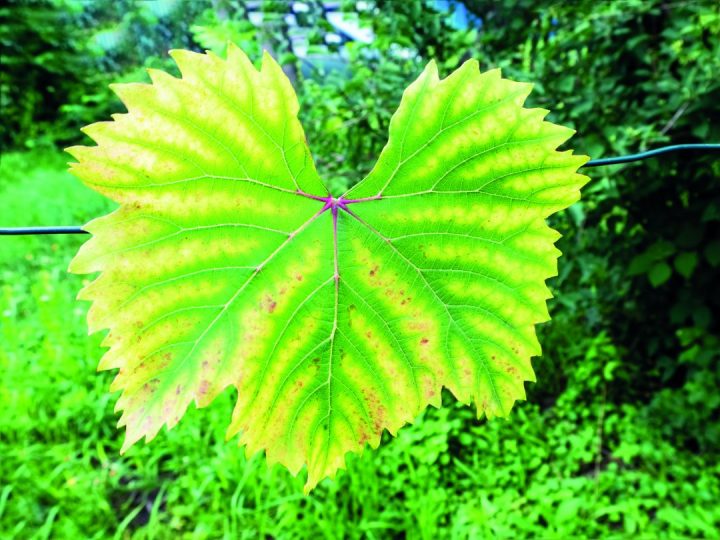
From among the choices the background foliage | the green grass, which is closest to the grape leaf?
the background foliage

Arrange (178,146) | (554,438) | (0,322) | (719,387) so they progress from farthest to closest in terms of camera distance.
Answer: (0,322)
(554,438)
(719,387)
(178,146)

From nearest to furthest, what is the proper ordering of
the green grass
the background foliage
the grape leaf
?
the grape leaf < the background foliage < the green grass

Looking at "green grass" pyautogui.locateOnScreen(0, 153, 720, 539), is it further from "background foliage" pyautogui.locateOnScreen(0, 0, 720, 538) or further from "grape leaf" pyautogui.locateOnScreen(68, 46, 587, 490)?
"grape leaf" pyautogui.locateOnScreen(68, 46, 587, 490)

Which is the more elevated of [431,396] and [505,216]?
[505,216]

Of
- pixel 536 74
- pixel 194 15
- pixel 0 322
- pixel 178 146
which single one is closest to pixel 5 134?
pixel 194 15

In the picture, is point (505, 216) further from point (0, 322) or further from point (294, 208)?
point (0, 322)

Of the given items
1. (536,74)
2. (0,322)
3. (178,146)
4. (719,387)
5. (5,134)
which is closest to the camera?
(178,146)

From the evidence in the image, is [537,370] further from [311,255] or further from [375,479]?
[311,255]
